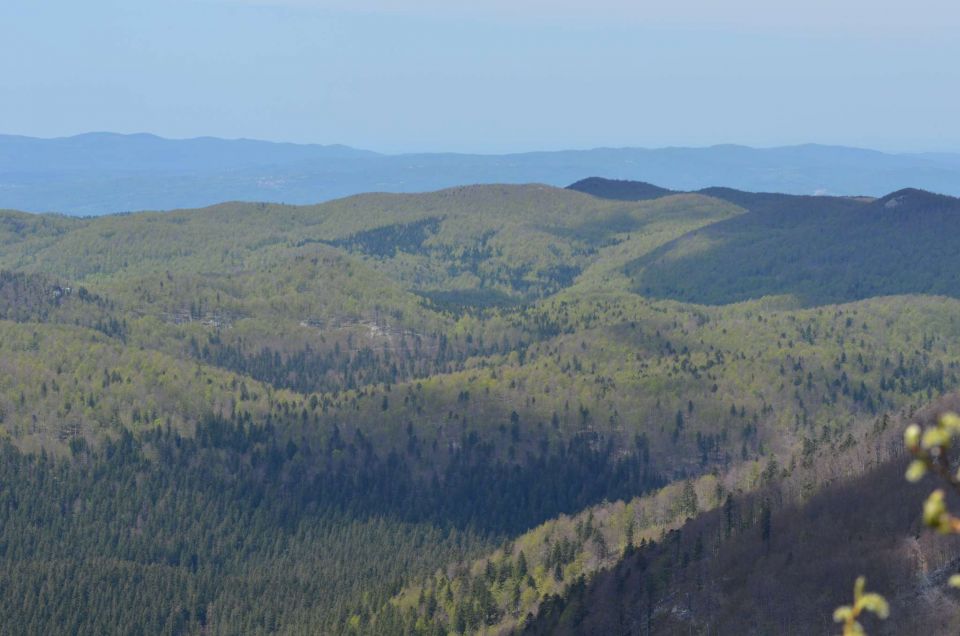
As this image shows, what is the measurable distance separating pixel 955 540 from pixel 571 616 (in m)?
46.4

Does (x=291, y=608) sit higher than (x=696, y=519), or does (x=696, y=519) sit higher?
(x=696, y=519)

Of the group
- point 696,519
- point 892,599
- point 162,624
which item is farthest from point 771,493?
point 162,624

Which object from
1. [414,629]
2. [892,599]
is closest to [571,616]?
[414,629]

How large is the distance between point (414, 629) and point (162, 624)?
46.0m

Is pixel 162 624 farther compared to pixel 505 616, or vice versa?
pixel 162 624

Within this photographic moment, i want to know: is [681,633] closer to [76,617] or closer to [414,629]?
[414,629]

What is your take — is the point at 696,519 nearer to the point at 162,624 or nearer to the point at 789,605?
the point at 789,605

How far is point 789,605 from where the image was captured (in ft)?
407

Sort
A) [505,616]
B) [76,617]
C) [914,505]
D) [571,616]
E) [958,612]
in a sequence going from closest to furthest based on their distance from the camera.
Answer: [958,612] → [914,505] → [571,616] → [505,616] → [76,617]

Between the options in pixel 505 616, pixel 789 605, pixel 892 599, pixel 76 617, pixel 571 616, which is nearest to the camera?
pixel 892 599

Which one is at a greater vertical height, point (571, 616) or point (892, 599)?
point (892, 599)

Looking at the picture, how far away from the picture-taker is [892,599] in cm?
11481

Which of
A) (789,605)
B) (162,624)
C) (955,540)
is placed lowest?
(162,624)

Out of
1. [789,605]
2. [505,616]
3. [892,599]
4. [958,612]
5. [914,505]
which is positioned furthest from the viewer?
[505,616]
